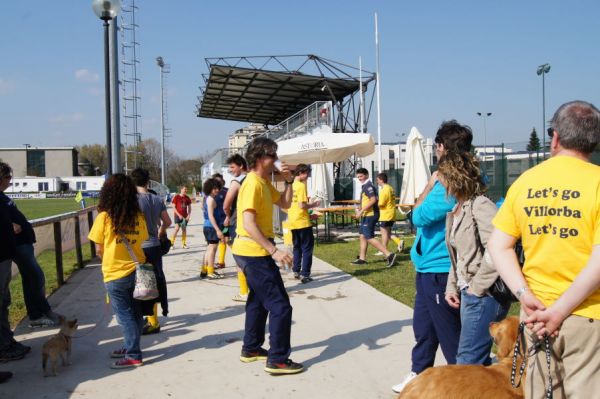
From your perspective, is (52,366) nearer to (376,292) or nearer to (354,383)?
(354,383)

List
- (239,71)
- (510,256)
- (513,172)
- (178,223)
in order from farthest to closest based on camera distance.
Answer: (239,71) < (513,172) < (178,223) < (510,256)

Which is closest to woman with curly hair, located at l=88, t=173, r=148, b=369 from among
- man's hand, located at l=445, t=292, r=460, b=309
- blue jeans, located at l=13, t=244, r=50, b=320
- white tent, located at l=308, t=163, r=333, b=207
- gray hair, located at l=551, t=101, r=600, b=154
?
blue jeans, located at l=13, t=244, r=50, b=320

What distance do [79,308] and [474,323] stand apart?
5.81 m

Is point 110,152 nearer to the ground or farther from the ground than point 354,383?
farther from the ground

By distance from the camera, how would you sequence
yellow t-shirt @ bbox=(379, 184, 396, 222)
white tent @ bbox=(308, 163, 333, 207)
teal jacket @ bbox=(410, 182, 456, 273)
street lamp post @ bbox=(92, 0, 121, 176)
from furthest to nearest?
white tent @ bbox=(308, 163, 333, 207)
yellow t-shirt @ bbox=(379, 184, 396, 222)
street lamp post @ bbox=(92, 0, 121, 176)
teal jacket @ bbox=(410, 182, 456, 273)

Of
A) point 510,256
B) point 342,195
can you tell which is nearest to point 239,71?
point 342,195

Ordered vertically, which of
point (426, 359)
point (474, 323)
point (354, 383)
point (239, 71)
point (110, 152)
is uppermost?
point (239, 71)

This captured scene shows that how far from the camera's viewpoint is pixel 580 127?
2033 millimetres

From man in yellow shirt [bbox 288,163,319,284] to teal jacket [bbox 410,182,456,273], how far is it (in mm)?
4755

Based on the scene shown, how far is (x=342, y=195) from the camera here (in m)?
22.5

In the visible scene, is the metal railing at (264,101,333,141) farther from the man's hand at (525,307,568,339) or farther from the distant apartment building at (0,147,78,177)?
the distant apartment building at (0,147,78,177)

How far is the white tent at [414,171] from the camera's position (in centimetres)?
1198

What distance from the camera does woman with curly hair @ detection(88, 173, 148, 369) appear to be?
464 centimetres

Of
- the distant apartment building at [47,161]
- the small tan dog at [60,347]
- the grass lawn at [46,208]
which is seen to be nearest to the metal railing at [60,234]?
the small tan dog at [60,347]
